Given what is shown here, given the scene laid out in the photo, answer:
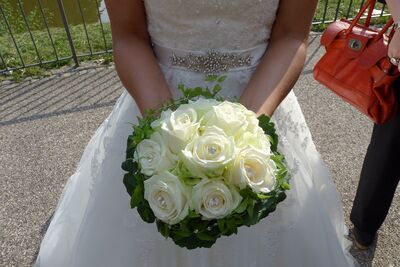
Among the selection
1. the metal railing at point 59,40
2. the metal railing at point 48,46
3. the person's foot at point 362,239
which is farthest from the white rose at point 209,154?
the metal railing at point 48,46

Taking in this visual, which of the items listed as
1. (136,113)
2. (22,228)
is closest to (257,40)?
(136,113)

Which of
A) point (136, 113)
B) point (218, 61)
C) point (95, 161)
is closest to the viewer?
point (218, 61)

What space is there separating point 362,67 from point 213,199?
44.8 inches

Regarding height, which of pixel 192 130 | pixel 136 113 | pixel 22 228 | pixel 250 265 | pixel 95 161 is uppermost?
pixel 192 130

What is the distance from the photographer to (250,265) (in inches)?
72.1

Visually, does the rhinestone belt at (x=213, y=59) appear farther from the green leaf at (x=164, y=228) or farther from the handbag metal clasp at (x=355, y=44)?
the green leaf at (x=164, y=228)

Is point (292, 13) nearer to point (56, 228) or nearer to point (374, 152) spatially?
point (374, 152)

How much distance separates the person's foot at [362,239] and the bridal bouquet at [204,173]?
5.04 ft

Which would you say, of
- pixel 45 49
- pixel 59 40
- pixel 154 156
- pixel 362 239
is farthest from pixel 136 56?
pixel 59 40

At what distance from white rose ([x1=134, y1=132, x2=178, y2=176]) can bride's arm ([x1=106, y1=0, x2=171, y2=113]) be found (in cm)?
43

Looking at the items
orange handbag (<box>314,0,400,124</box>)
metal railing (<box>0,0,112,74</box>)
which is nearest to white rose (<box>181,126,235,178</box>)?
orange handbag (<box>314,0,400,124</box>)

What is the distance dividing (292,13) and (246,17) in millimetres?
172

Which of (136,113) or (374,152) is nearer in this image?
(136,113)

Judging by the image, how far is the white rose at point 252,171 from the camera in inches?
40.1
